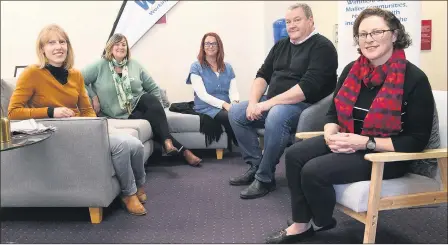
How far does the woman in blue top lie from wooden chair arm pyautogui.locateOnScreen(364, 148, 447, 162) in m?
1.92

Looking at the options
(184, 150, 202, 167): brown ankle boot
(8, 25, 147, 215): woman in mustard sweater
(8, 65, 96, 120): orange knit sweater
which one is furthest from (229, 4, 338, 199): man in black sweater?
(8, 65, 96, 120): orange knit sweater

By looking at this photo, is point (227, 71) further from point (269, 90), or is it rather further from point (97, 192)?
point (97, 192)

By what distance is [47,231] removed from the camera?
2.00 meters

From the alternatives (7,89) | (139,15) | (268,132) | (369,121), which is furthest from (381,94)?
(139,15)

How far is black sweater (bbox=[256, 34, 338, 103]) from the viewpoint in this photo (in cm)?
243

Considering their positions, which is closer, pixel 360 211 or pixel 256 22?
pixel 360 211

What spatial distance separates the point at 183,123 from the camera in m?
3.44

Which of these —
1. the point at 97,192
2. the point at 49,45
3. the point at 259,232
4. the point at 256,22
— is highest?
the point at 256,22

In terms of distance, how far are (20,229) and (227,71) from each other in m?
2.09

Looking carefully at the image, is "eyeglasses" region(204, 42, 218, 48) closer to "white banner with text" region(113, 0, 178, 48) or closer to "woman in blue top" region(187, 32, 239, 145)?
"woman in blue top" region(187, 32, 239, 145)

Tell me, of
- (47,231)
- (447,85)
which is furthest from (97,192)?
(447,85)

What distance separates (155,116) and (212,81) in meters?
0.59

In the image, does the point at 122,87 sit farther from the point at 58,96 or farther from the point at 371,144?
the point at 371,144

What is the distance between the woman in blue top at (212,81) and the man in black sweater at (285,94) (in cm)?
70
